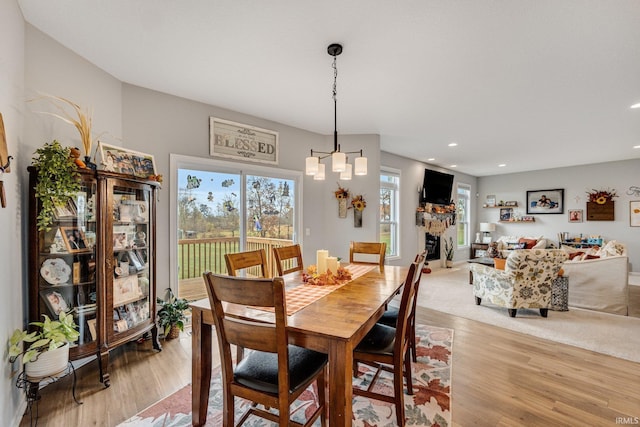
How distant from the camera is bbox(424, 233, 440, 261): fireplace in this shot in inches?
281

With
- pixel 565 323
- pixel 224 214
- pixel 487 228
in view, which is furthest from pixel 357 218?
pixel 487 228

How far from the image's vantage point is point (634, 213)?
6684mm

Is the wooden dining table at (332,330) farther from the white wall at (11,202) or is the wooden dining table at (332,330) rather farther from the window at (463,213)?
the window at (463,213)

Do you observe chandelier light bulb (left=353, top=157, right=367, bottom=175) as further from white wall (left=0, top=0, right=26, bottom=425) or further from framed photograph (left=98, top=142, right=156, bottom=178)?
white wall (left=0, top=0, right=26, bottom=425)

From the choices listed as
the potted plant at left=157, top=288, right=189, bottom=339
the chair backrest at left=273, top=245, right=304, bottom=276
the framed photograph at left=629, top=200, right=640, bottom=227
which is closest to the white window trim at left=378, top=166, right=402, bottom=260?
the chair backrest at left=273, top=245, right=304, bottom=276

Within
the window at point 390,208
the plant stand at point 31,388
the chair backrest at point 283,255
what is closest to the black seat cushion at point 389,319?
the chair backrest at point 283,255

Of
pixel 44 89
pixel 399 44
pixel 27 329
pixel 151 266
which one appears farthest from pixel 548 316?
pixel 44 89

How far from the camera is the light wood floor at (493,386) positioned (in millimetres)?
1877

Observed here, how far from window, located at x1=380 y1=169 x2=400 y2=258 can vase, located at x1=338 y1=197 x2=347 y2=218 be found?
5.32 ft

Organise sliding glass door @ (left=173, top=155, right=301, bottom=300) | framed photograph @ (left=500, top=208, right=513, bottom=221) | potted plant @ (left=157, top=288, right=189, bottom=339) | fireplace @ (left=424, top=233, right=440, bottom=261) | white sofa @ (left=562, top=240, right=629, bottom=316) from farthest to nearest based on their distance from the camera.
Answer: framed photograph @ (left=500, top=208, right=513, bottom=221) → fireplace @ (left=424, top=233, right=440, bottom=261) → white sofa @ (left=562, top=240, right=629, bottom=316) → sliding glass door @ (left=173, top=155, right=301, bottom=300) → potted plant @ (left=157, top=288, right=189, bottom=339)

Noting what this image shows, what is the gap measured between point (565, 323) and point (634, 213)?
18.0ft

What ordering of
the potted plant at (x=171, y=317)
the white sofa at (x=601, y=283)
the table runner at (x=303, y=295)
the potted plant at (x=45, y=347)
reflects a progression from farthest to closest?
the white sofa at (x=601, y=283), the potted plant at (x=171, y=317), the potted plant at (x=45, y=347), the table runner at (x=303, y=295)

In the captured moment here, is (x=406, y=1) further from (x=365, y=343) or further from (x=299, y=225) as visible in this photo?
(x=299, y=225)

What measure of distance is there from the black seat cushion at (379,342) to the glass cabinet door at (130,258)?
2.01 metres
